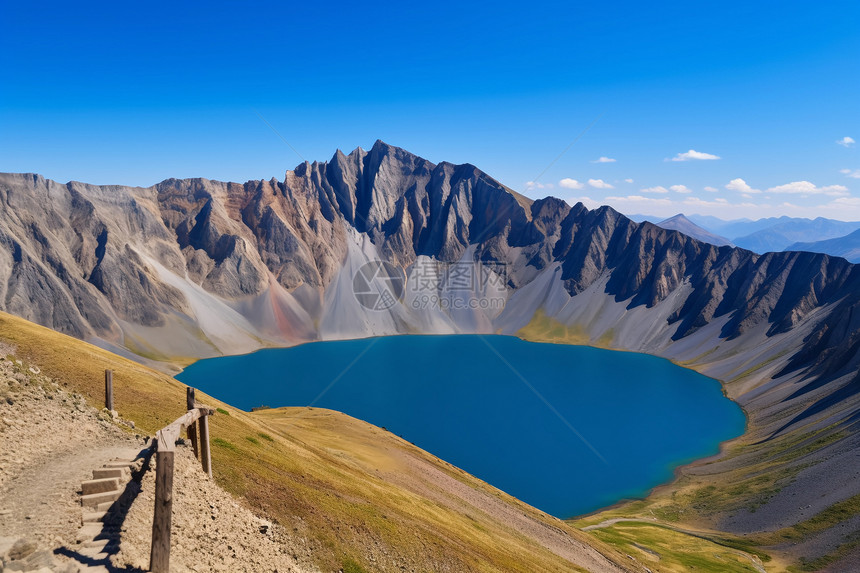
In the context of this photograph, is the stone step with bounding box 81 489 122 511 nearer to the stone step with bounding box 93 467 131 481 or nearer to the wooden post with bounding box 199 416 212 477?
the stone step with bounding box 93 467 131 481

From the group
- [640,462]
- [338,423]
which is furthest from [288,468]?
[640,462]

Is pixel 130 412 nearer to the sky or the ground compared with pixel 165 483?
nearer to the ground

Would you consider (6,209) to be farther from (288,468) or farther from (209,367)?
(288,468)

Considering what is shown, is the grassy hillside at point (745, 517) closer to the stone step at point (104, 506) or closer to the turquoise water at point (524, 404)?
the turquoise water at point (524, 404)

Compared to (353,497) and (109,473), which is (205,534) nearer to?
(109,473)

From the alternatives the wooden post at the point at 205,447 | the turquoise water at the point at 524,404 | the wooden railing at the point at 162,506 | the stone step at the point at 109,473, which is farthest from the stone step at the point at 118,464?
the turquoise water at the point at 524,404

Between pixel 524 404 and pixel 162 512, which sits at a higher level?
pixel 162 512

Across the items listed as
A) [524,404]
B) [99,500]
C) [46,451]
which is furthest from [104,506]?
[524,404]
